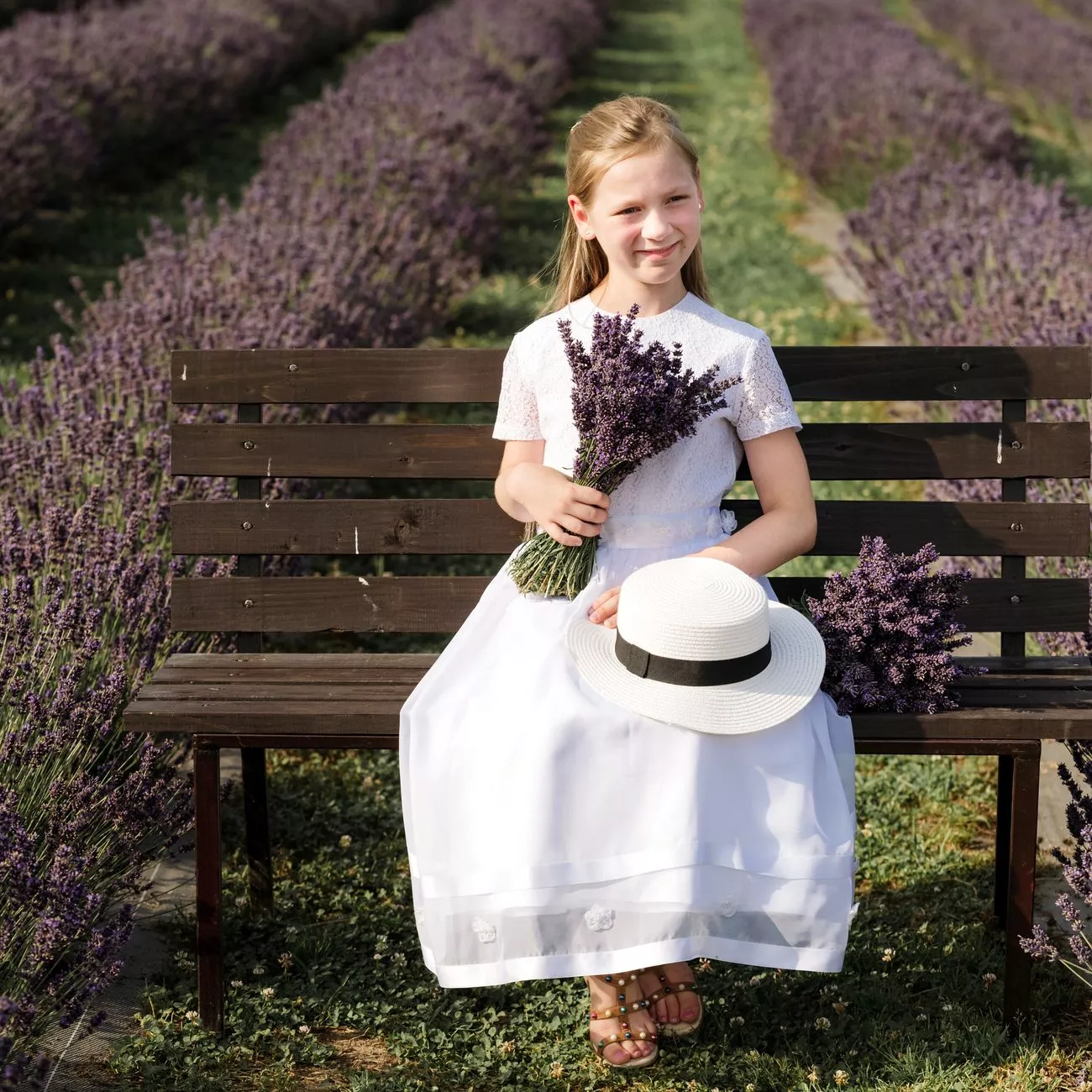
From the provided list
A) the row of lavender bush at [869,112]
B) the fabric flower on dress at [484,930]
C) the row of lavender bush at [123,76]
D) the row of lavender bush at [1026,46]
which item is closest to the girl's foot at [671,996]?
the fabric flower on dress at [484,930]

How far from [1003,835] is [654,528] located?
0.99 metres

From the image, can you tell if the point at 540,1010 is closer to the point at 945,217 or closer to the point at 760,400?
the point at 760,400

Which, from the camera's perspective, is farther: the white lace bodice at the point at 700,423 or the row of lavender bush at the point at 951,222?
the row of lavender bush at the point at 951,222

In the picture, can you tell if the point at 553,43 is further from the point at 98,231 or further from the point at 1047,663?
the point at 1047,663

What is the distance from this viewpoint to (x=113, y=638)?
3041 millimetres

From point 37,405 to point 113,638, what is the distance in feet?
3.37

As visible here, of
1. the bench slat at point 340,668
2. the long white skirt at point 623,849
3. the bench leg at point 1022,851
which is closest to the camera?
the long white skirt at point 623,849

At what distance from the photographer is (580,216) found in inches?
107

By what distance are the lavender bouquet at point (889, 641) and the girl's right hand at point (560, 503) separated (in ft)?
1.45

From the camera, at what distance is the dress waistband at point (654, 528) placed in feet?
8.70

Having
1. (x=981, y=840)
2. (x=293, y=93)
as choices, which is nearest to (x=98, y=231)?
(x=293, y=93)

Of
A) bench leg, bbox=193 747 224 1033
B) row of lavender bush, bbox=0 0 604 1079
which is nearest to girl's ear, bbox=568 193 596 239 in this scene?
row of lavender bush, bbox=0 0 604 1079

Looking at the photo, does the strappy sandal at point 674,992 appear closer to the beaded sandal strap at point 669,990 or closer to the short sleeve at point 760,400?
the beaded sandal strap at point 669,990

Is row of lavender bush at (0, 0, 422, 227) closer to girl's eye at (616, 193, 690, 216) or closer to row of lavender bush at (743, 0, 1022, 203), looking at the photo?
row of lavender bush at (743, 0, 1022, 203)
